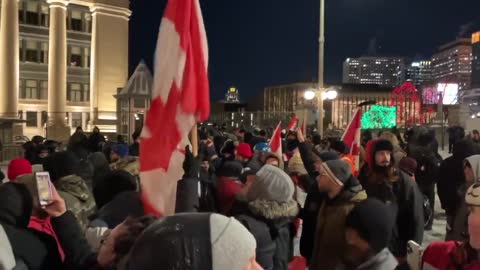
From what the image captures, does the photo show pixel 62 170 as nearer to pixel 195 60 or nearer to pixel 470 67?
pixel 195 60

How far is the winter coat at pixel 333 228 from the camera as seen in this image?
12.7ft

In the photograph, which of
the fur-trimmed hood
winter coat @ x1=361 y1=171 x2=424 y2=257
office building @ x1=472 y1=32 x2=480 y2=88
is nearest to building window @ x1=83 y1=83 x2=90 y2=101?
winter coat @ x1=361 y1=171 x2=424 y2=257

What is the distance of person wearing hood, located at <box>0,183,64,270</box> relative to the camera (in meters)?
2.88

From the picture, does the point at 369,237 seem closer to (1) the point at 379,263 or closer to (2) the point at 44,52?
(1) the point at 379,263

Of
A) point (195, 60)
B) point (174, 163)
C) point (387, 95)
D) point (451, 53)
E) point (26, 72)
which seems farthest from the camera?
point (451, 53)

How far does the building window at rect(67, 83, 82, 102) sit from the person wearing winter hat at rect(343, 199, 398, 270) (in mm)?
50203

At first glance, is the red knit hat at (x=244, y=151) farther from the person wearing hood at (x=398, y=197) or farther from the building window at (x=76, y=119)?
the building window at (x=76, y=119)

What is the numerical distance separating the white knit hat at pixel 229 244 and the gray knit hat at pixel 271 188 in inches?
97.5

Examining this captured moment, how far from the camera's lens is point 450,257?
116 inches

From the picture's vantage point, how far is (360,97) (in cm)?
9375

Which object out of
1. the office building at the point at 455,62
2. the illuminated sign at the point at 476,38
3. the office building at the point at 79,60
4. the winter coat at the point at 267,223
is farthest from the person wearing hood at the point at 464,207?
the illuminated sign at the point at 476,38

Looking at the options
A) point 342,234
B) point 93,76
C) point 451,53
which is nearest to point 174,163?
point 342,234

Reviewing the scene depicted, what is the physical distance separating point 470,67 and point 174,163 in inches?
7063

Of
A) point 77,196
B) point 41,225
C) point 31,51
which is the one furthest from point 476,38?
point 41,225
